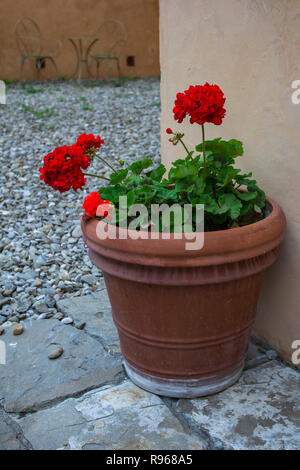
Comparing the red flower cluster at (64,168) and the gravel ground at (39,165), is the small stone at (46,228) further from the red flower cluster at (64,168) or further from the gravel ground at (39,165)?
the red flower cluster at (64,168)

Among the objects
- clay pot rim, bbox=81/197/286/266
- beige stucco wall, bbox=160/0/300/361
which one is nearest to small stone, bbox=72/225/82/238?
beige stucco wall, bbox=160/0/300/361

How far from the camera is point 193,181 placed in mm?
1594

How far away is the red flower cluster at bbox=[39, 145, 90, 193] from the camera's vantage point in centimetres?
157

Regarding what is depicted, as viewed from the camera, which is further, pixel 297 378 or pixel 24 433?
pixel 297 378

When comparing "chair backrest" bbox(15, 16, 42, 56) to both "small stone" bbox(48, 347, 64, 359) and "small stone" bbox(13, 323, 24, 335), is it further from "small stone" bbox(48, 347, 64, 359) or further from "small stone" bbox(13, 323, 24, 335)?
"small stone" bbox(48, 347, 64, 359)

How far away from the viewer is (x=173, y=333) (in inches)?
60.9

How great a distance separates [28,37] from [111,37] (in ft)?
4.62

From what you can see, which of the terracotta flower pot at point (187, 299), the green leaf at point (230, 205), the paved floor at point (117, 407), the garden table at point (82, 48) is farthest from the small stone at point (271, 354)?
the garden table at point (82, 48)

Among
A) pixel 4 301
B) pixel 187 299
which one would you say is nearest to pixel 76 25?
pixel 4 301

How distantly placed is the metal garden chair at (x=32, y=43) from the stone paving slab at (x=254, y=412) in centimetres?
731

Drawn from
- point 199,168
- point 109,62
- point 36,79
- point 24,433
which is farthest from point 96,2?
point 24,433

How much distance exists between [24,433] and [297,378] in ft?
3.11

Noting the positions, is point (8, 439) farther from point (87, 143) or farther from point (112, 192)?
point (87, 143)
